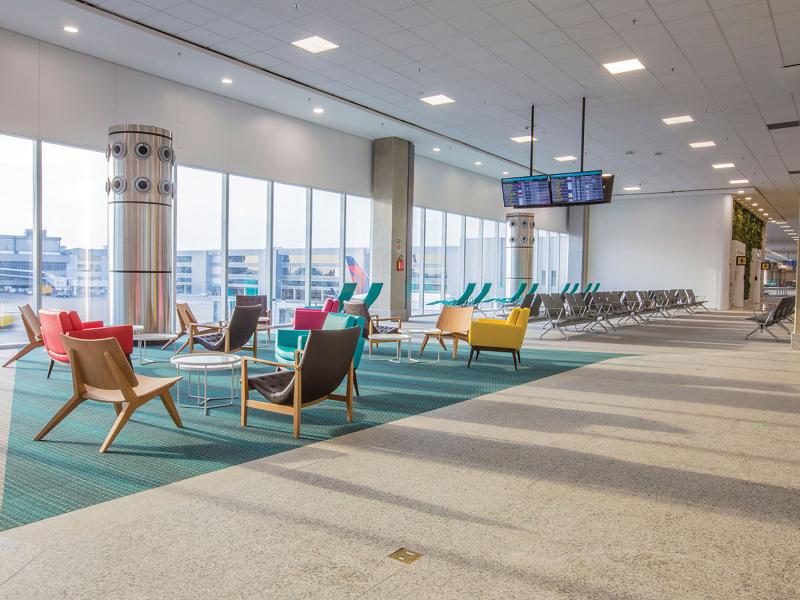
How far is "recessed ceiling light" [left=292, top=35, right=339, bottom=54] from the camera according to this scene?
26.7 ft

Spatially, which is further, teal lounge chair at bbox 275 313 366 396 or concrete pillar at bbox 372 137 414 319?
concrete pillar at bbox 372 137 414 319

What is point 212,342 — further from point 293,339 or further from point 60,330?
point 60,330

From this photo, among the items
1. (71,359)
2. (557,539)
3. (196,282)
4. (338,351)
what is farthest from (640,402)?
(196,282)

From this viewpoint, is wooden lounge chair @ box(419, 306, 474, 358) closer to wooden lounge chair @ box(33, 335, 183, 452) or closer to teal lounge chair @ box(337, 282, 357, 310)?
teal lounge chair @ box(337, 282, 357, 310)

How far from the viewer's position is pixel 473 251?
63.7 ft

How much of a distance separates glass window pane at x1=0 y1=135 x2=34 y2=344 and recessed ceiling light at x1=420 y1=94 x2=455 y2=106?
6341 millimetres

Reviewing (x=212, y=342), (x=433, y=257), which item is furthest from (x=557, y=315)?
(x=212, y=342)

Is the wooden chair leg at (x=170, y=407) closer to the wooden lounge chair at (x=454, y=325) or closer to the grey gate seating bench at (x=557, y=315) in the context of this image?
the wooden lounge chair at (x=454, y=325)

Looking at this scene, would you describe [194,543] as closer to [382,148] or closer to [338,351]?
[338,351]

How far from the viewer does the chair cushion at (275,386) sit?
4410 mm

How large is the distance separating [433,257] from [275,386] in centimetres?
1334

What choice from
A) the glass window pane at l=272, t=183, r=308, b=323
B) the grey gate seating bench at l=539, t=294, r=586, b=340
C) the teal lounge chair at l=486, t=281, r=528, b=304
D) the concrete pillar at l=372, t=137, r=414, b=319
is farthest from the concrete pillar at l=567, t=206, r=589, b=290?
the glass window pane at l=272, t=183, r=308, b=323

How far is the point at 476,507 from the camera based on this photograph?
9.97ft

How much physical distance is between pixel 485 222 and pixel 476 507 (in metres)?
17.5
